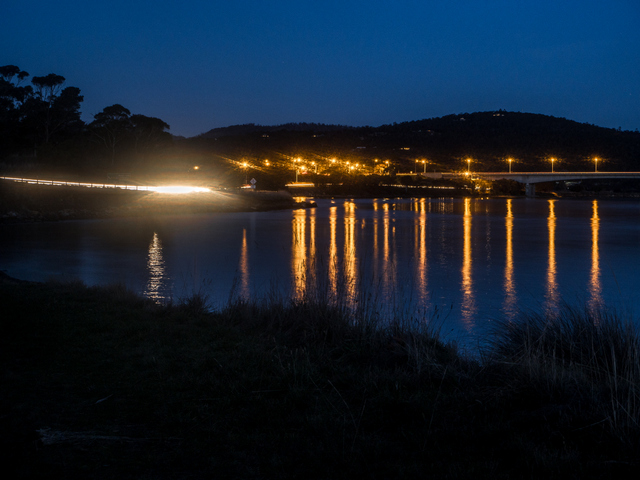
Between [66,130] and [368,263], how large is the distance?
7119 cm

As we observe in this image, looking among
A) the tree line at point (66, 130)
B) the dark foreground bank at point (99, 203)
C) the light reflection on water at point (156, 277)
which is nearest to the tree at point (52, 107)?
the tree line at point (66, 130)

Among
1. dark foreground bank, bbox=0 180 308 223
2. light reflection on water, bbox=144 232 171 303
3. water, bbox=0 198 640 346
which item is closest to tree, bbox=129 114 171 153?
dark foreground bank, bbox=0 180 308 223

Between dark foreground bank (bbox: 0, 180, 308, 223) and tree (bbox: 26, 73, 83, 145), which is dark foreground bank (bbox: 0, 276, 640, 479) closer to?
dark foreground bank (bbox: 0, 180, 308, 223)

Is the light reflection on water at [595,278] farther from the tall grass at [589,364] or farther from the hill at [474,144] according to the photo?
the hill at [474,144]

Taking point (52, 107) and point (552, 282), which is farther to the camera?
point (52, 107)

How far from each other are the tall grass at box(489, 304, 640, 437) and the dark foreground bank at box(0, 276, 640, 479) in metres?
0.02

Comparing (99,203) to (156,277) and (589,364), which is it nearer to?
(156,277)

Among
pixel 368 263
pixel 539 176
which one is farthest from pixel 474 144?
pixel 368 263

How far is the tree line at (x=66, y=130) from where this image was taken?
226 ft

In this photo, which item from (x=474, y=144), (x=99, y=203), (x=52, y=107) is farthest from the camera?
(x=474, y=144)

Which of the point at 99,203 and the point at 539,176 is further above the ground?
the point at 539,176

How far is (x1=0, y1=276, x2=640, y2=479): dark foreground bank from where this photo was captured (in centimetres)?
357

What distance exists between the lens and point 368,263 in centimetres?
1858

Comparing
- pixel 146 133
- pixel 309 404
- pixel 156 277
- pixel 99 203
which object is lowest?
pixel 156 277
